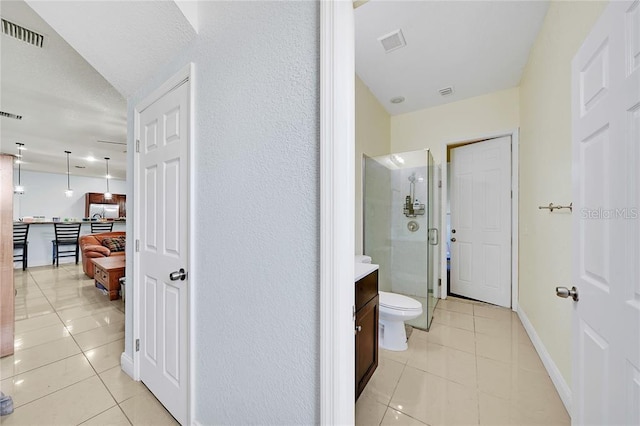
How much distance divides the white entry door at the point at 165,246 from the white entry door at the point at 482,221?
350 cm

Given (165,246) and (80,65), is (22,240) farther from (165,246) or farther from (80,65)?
(165,246)

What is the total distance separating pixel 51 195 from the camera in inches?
268

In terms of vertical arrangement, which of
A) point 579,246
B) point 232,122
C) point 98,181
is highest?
point 98,181

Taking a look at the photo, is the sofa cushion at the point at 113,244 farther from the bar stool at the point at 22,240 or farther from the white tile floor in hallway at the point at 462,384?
the white tile floor in hallway at the point at 462,384

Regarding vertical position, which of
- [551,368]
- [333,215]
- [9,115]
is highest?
[9,115]

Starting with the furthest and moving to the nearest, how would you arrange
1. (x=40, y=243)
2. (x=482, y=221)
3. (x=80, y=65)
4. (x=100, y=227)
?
(x=100, y=227)
(x=40, y=243)
(x=482, y=221)
(x=80, y=65)

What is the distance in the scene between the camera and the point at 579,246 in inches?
40.1

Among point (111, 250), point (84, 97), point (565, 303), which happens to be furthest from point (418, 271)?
point (111, 250)

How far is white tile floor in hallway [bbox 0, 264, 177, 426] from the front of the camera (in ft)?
4.77

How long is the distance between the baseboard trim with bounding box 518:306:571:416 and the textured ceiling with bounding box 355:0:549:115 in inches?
104

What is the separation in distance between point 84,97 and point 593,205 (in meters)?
4.24

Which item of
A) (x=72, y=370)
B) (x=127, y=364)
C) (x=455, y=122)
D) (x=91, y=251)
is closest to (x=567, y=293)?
(x=127, y=364)

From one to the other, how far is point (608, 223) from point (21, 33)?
11.6 ft

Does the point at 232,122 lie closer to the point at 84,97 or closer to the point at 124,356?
the point at 124,356
